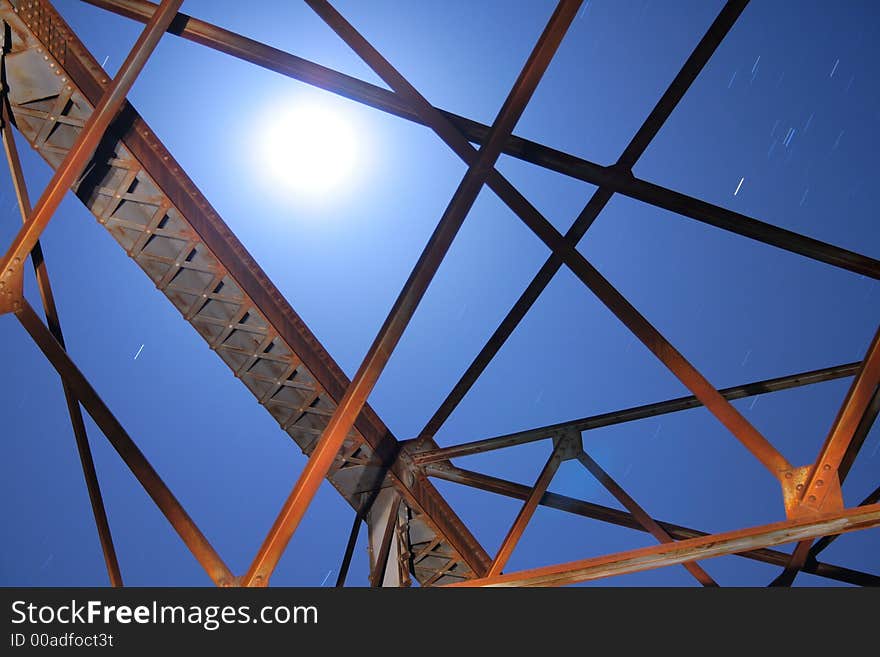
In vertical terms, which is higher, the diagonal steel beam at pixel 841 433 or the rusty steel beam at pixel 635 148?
the rusty steel beam at pixel 635 148

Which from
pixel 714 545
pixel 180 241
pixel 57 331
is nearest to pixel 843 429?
pixel 714 545

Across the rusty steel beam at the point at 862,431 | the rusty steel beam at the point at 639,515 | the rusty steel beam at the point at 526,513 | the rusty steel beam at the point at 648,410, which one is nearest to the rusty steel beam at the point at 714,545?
the rusty steel beam at the point at 526,513

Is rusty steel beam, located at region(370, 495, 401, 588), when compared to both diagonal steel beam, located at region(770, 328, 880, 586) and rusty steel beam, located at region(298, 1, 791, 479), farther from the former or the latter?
diagonal steel beam, located at region(770, 328, 880, 586)

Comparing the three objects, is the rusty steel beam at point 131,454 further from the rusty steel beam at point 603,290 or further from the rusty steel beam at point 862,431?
the rusty steel beam at point 862,431

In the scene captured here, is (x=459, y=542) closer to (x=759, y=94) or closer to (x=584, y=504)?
(x=584, y=504)

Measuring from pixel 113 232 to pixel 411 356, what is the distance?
56966mm

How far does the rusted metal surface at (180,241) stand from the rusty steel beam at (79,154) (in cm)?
120

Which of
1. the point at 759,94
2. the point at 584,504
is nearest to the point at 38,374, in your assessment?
the point at 759,94

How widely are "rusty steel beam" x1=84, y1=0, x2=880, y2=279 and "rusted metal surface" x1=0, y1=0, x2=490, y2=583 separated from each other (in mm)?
733

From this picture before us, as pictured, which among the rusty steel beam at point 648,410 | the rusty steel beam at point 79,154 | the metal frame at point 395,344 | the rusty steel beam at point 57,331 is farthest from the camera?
the rusty steel beam at point 648,410

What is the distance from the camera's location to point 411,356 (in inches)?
2564

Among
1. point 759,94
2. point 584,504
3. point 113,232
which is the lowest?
point 584,504

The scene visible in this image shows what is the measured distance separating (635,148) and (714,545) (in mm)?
4478

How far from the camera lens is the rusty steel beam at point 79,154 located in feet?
20.8
